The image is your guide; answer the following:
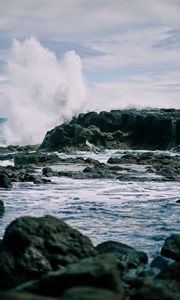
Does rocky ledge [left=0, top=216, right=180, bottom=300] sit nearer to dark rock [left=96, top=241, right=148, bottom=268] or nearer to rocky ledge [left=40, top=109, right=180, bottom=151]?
dark rock [left=96, top=241, right=148, bottom=268]

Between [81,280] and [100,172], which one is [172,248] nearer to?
[81,280]

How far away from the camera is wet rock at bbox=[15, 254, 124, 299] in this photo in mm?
6164

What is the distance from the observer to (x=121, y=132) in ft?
260

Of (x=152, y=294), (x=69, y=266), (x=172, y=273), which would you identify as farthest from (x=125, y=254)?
(x=152, y=294)

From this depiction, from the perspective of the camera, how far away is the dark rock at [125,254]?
9.60m

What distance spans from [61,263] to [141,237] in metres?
4.85

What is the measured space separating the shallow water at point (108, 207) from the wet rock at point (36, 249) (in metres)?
2.79

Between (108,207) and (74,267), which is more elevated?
(74,267)

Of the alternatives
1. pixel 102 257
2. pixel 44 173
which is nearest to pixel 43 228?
pixel 102 257

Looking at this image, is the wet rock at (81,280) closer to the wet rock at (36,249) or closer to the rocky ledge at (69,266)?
the rocky ledge at (69,266)

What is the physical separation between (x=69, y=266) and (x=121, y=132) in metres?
72.8

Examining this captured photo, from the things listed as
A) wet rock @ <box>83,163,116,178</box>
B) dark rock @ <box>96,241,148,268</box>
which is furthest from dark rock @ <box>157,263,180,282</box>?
wet rock @ <box>83,163,116,178</box>

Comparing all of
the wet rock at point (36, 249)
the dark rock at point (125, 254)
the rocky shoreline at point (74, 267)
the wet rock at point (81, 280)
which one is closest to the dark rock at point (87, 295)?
the rocky shoreline at point (74, 267)

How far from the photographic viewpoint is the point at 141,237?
12820 millimetres
